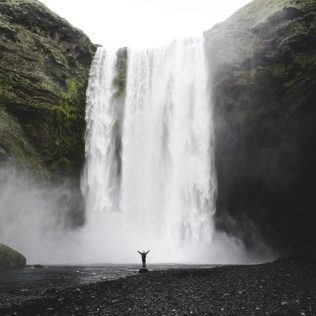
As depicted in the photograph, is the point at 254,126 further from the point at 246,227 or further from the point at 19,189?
the point at 19,189

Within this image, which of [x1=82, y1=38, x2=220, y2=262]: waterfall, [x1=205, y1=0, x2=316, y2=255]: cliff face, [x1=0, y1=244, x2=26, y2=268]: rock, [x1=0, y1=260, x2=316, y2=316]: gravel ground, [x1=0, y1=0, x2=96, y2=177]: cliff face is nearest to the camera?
[x1=0, y1=260, x2=316, y2=316]: gravel ground

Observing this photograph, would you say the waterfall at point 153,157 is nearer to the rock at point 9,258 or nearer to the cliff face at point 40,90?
the cliff face at point 40,90

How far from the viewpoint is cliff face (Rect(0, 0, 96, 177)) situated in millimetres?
32812

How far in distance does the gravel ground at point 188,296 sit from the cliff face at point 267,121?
1460 centimetres

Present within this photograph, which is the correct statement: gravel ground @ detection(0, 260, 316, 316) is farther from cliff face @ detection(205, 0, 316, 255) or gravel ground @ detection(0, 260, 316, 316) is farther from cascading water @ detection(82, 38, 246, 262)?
cascading water @ detection(82, 38, 246, 262)

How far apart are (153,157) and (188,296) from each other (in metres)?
23.2

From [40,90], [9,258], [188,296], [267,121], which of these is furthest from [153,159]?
[188,296]

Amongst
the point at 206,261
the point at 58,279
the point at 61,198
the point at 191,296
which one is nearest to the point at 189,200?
the point at 206,261

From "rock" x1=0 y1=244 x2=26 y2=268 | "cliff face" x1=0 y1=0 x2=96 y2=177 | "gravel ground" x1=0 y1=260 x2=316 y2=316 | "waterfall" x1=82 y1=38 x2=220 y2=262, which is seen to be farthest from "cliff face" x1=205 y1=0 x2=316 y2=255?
"rock" x1=0 y1=244 x2=26 y2=268

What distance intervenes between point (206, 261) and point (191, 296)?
17.2m

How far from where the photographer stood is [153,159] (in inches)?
1414

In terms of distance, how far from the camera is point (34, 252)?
3294 cm

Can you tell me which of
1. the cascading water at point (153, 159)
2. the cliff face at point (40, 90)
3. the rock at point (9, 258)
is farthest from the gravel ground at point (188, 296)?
the cliff face at point (40, 90)

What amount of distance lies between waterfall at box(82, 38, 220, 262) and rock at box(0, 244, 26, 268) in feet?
26.9
